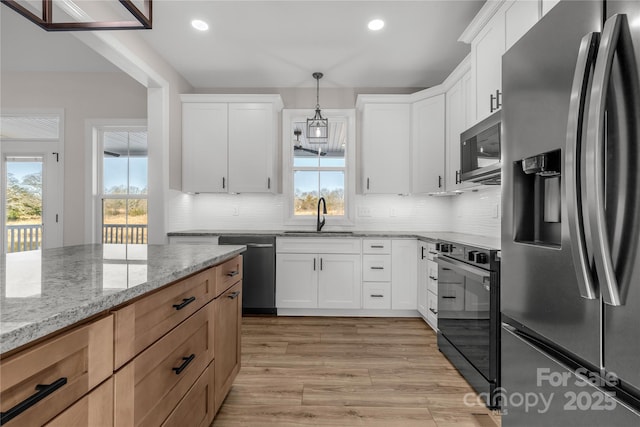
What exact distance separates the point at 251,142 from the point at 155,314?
2.98 metres

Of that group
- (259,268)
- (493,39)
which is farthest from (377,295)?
(493,39)

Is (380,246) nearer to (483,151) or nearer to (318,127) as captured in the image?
(318,127)

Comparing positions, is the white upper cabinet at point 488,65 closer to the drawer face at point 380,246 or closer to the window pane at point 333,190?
the drawer face at point 380,246

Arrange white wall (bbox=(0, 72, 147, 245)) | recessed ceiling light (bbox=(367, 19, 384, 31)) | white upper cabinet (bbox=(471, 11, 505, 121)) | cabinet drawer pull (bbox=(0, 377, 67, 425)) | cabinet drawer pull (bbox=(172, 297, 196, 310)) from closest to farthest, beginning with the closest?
1. cabinet drawer pull (bbox=(0, 377, 67, 425))
2. cabinet drawer pull (bbox=(172, 297, 196, 310))
3. white upper cabinet (bbox=(471, 11, 505, 121))
4. recessed ceiling light (bbox=(367, 19, 384, 31))
5. white wall (bbox=(0, 72, 147, 245))

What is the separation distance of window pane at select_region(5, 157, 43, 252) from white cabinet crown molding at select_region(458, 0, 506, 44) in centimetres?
501

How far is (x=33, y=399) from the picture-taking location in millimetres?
590

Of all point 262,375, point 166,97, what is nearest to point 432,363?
point 262,375

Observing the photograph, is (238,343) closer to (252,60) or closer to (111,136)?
(252,60)

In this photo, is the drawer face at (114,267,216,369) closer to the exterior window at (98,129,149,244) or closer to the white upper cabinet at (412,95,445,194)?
the white upper cabinet at (412,95,445,194)

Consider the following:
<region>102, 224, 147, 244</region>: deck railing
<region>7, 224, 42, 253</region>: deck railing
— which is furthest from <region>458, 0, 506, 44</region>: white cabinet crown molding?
<region>7, 224, 42, 253</region>: deck railing

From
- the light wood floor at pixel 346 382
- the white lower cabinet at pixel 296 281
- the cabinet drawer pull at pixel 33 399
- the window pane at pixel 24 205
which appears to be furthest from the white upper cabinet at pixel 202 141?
the cabinet drawer pull at pixel 33 399

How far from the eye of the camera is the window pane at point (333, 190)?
4129 millimetres

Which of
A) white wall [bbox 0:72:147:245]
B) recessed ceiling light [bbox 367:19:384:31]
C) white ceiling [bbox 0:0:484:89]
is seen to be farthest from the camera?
white wall [bbox 0:72:147:245]

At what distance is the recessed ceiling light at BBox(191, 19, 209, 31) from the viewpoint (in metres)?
2.75
